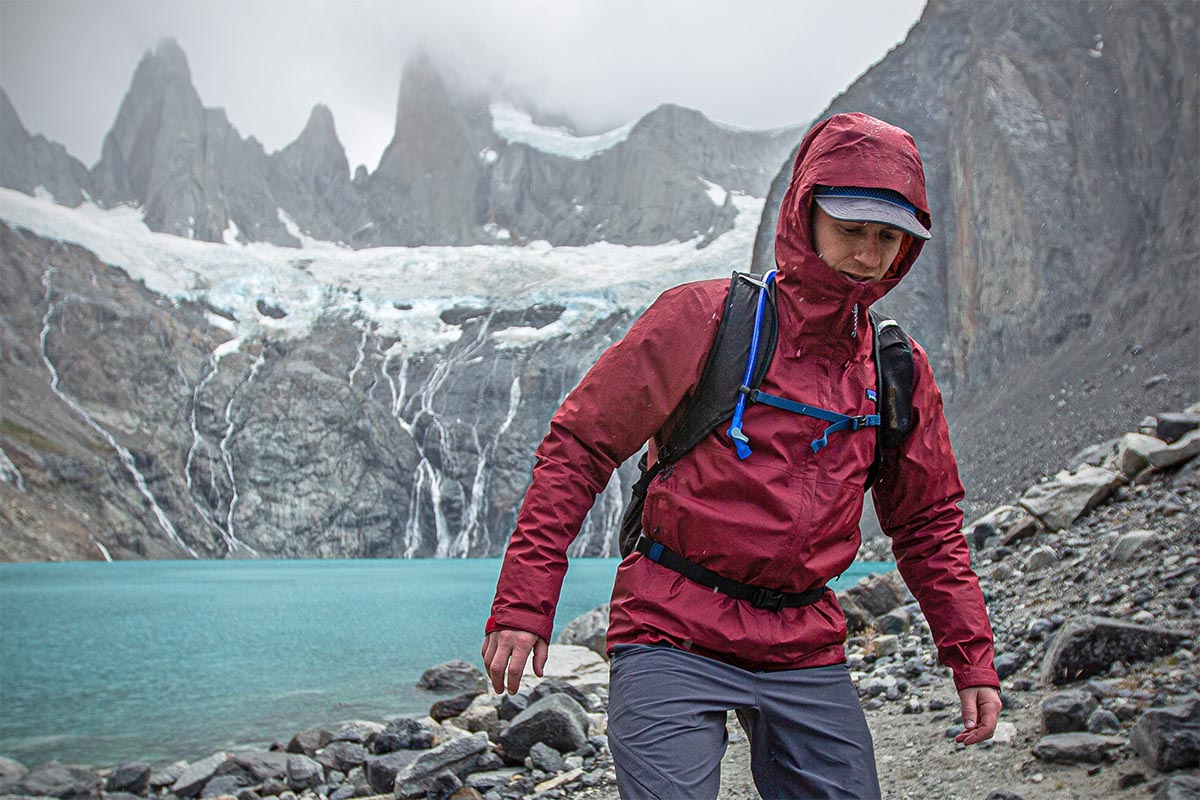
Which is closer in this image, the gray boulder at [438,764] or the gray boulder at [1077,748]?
the gray boulder at [1077,748]

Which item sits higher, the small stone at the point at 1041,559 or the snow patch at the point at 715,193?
the snow patch at the point at 715,193

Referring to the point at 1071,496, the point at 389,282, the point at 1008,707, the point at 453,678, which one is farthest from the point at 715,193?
the point at 1008,707

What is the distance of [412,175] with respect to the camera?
172 meters

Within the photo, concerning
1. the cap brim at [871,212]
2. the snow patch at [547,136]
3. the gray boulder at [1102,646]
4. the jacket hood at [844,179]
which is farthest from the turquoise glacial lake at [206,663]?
the snow patch at [547,136]

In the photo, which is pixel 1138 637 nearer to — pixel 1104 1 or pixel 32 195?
pixel 1104 1

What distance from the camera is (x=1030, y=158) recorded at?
5184 centimetres

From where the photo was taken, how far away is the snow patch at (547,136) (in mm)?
167000

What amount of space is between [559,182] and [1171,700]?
540 ft

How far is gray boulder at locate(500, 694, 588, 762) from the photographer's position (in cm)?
596

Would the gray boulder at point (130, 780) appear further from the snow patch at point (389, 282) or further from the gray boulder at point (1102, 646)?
the snow patch at point (389, 282)

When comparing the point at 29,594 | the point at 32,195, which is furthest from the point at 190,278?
the point at 29,594

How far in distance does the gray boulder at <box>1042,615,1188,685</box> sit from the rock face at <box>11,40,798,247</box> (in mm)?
130789

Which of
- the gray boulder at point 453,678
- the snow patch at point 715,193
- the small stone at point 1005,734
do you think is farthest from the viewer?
the snow patch at point 715,193

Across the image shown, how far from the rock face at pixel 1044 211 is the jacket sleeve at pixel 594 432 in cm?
3336
